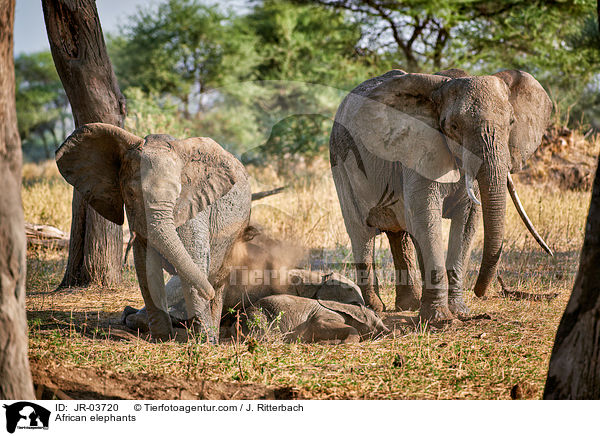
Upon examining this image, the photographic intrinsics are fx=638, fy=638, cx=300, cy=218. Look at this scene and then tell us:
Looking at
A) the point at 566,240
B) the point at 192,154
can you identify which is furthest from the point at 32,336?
the point at 566,240

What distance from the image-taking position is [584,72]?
2095 centimetres

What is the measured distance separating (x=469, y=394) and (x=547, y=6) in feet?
64.9

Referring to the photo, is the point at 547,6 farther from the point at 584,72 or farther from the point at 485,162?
the point at 485,162

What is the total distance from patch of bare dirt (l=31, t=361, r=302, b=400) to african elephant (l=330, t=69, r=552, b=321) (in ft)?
7.22

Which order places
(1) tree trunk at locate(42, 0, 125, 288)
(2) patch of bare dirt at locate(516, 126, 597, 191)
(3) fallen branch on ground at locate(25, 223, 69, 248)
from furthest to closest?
(2) patch of bare dirt at locate(516, 126, 597, 191)
(3) fallen branch on ground at locate(25, 223, 69, 248)
(1) tree trunk at locate(42, 0, 125, 288)

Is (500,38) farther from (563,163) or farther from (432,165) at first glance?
(432,165)

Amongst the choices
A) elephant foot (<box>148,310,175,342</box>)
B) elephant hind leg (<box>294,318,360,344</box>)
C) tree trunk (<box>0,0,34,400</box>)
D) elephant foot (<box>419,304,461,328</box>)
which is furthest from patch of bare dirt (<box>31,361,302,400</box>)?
elephant foot (<box>419,304,461,328</box>)

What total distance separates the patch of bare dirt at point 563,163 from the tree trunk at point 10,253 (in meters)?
12.8

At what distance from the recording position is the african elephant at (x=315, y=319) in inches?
196

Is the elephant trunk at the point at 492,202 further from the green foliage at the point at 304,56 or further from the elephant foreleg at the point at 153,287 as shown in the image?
the green foliage at the point at 304,56

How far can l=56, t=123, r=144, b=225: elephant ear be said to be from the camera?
4645 mm

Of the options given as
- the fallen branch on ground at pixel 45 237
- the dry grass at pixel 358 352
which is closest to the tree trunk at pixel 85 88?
the dry grass at pixel 358 352
